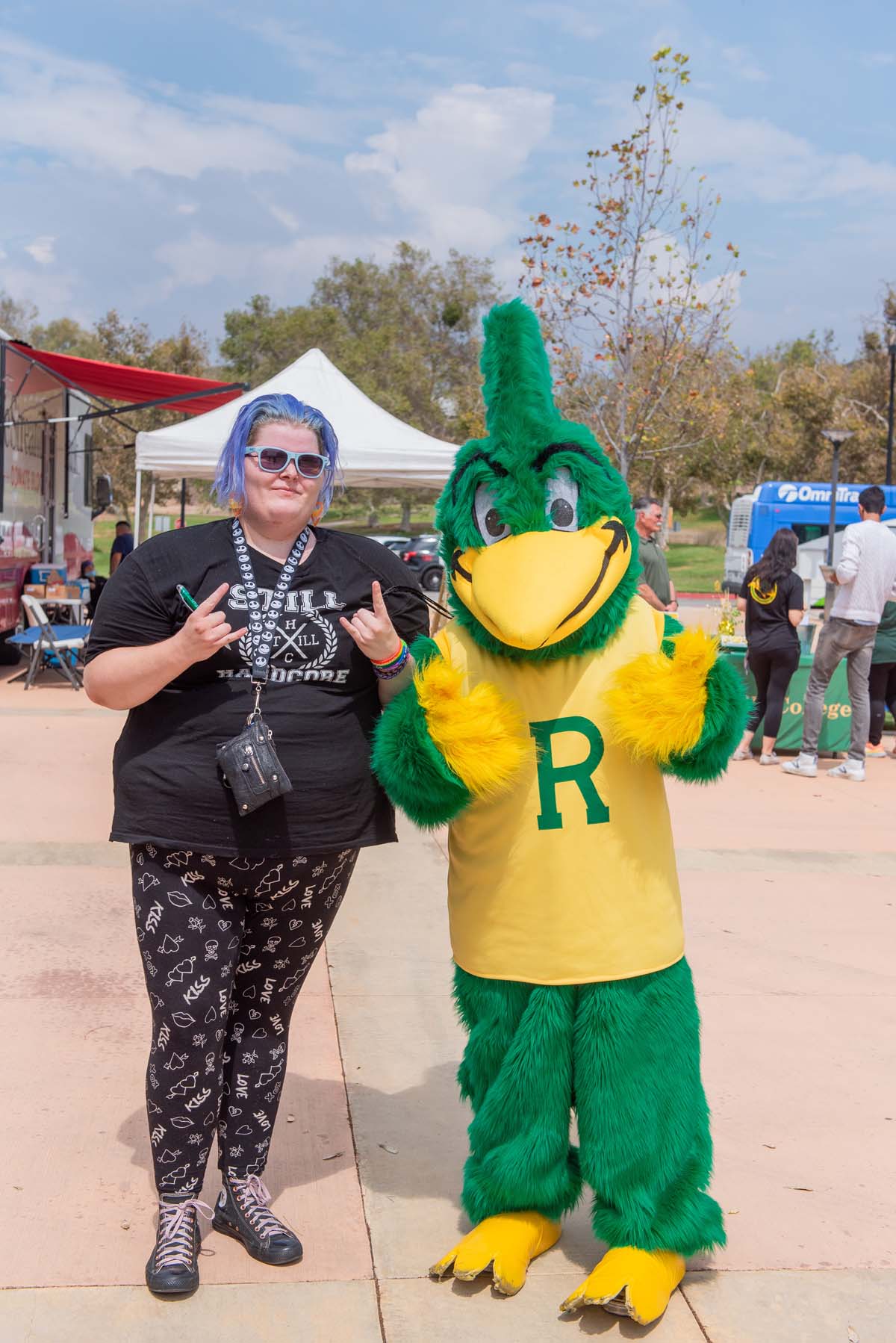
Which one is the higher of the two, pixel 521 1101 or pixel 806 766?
pixel 521 1101

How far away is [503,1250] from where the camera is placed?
2.70 m

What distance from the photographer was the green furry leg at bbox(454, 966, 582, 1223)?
2686mm

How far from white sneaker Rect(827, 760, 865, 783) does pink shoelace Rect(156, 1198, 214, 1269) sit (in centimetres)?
705

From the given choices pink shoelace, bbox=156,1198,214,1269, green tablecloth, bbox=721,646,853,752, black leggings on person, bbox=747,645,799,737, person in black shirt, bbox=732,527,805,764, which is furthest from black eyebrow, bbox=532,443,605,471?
green tablecloth, bbox=721,646,853,752

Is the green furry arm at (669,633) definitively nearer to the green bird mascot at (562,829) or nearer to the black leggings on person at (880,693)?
the green bird mascot at (562,829)

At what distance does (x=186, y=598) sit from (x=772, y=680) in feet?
24.0

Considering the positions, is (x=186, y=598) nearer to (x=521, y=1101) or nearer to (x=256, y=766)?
(x=256, y=766)

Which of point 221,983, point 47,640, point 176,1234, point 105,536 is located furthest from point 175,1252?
point 105,536

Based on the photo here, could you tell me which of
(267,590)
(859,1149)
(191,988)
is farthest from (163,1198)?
(859,1149)

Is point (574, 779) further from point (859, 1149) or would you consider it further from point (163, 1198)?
point (859, 1149)

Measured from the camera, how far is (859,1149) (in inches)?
135

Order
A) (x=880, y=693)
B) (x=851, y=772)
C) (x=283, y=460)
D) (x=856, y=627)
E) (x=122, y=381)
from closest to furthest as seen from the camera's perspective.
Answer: (x=283, y=460) → (x=856, y=627) → (x=851, y=772) → (x=880, y=693) → (x=122, y=381)

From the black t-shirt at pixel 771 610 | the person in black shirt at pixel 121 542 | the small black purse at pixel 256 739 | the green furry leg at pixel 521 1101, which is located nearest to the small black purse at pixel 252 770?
the small black purse at pixel 256 739

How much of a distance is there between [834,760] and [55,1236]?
8.06 m
